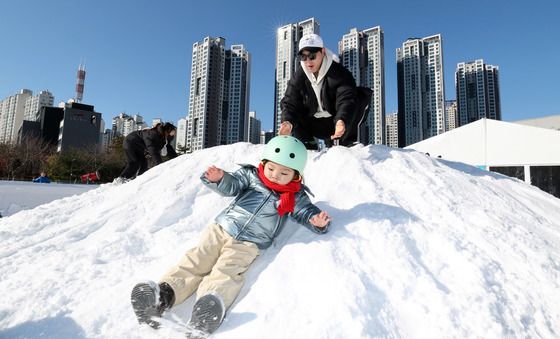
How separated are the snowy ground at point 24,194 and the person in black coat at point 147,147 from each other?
2.29 m

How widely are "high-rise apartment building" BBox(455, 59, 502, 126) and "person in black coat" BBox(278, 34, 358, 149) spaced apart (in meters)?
57.0

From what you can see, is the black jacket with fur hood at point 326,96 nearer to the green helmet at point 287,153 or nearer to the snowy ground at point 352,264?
the snowy ground at point 352,264

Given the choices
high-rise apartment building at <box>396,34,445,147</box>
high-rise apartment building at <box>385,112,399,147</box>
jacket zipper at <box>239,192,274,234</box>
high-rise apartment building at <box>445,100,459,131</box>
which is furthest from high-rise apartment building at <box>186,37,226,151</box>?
jacket zipper at <box>239,192,274,234</box>

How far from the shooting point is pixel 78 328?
1639mm

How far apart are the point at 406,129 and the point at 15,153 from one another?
51.2m

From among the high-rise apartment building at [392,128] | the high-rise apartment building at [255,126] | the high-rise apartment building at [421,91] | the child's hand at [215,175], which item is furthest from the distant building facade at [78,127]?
the high-rise apartment building at [392,128]

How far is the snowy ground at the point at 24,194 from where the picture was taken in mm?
5707

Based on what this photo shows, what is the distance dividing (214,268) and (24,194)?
250 inches

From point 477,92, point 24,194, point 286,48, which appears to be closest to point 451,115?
point 477,92

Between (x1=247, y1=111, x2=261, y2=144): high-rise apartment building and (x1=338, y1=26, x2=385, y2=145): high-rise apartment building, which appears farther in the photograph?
(x1=247, y1=111, x2=261, y2=144): high-rise apartment building

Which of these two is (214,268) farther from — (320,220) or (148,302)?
(320,220)

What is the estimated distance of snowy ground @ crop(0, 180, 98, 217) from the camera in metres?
5.71

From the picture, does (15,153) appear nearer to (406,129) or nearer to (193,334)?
(193,334)

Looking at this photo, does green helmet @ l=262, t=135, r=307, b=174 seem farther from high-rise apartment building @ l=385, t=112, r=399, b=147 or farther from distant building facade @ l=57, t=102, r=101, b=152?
high-rise apartment building @ l=385, t=112, r=399, b=147
